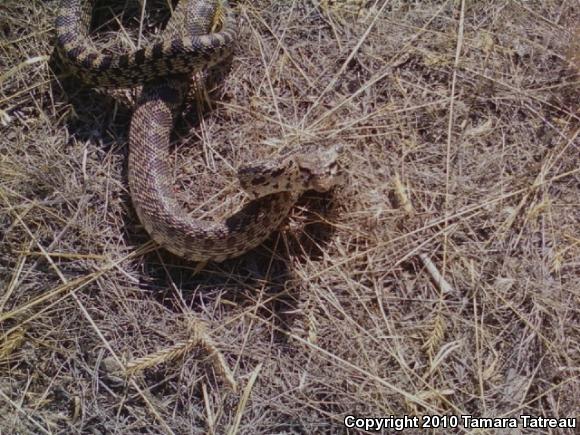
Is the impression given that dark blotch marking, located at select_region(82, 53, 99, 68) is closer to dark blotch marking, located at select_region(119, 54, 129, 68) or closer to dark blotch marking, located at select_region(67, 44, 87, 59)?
dark blotch marking, located at select_region(67, 44, 87, 59)

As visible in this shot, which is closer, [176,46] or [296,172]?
[296,172]

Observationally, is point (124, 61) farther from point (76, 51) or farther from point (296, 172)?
point (296, 172)

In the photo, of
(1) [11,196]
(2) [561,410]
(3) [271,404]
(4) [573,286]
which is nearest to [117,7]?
Answer: (1) [11,196]

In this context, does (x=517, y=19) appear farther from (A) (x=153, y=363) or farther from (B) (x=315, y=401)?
(A) (x=153, y=363)

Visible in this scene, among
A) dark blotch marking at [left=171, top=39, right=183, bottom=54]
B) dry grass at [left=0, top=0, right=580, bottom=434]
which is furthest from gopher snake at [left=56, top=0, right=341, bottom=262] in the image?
dry grass at [left=0, top=0, right=580, bottom=434]

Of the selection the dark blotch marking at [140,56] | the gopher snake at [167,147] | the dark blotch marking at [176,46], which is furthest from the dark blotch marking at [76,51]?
the dark blotch marking at [176,46]

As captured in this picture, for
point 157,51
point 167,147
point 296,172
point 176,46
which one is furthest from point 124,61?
point 296,172

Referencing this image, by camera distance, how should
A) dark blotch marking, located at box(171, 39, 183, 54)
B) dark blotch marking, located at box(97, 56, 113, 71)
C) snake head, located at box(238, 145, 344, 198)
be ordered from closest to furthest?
snake head, located at box(238, 145, 344, 198), dark blotch marking, located at box(171, 39, 183, 54), dark blotch marking, located at box(97, 56, 113, 71)
